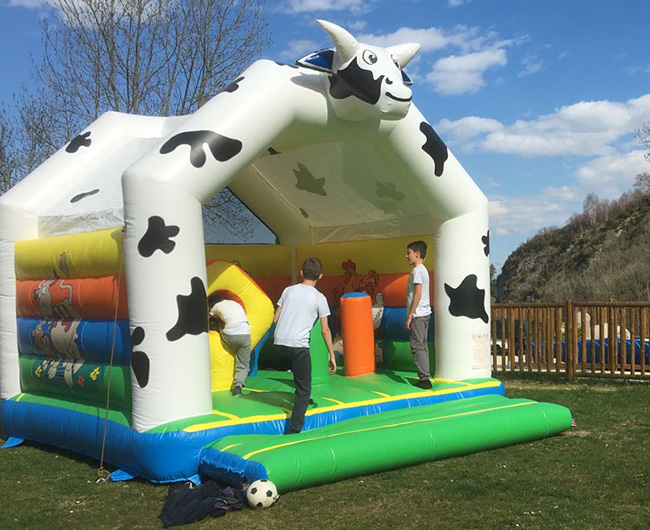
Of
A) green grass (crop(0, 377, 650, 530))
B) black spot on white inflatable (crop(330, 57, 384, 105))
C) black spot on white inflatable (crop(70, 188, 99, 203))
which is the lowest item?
green grass (crop(0, 377, 650, 530))

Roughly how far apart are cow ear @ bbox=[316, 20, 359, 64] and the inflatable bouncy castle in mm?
17

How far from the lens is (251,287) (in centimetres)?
661

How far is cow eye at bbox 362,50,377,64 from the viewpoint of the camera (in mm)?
5816

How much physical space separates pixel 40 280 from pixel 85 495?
2312mm

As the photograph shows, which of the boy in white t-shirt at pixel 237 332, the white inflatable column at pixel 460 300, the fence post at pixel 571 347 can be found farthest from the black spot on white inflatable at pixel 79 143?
the fence post at pixel 571 347

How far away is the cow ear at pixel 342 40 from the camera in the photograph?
18.5ft

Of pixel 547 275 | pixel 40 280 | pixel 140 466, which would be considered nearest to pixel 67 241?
pixel 40 280

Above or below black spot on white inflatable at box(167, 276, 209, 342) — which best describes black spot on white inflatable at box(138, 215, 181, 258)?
above

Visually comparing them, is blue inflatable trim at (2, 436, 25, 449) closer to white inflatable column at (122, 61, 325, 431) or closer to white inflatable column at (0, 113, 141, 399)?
white inflatable column at (0, 113, 141, 399)

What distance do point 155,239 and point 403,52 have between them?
2742 millimetres

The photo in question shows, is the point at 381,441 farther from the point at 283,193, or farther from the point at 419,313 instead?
the point at 283,193

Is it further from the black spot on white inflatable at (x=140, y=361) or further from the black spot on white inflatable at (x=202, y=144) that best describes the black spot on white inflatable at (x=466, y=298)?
the black spot on white inflatable at (x=140, y=361)

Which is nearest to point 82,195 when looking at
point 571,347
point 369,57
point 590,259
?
point 369,57

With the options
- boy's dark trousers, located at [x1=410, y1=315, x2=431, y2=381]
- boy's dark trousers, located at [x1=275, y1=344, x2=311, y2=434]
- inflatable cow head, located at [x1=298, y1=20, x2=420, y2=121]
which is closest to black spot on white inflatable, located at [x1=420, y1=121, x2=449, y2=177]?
inflatable cow head, located at [x1=298, y1=20, x2=420, y2=121]
